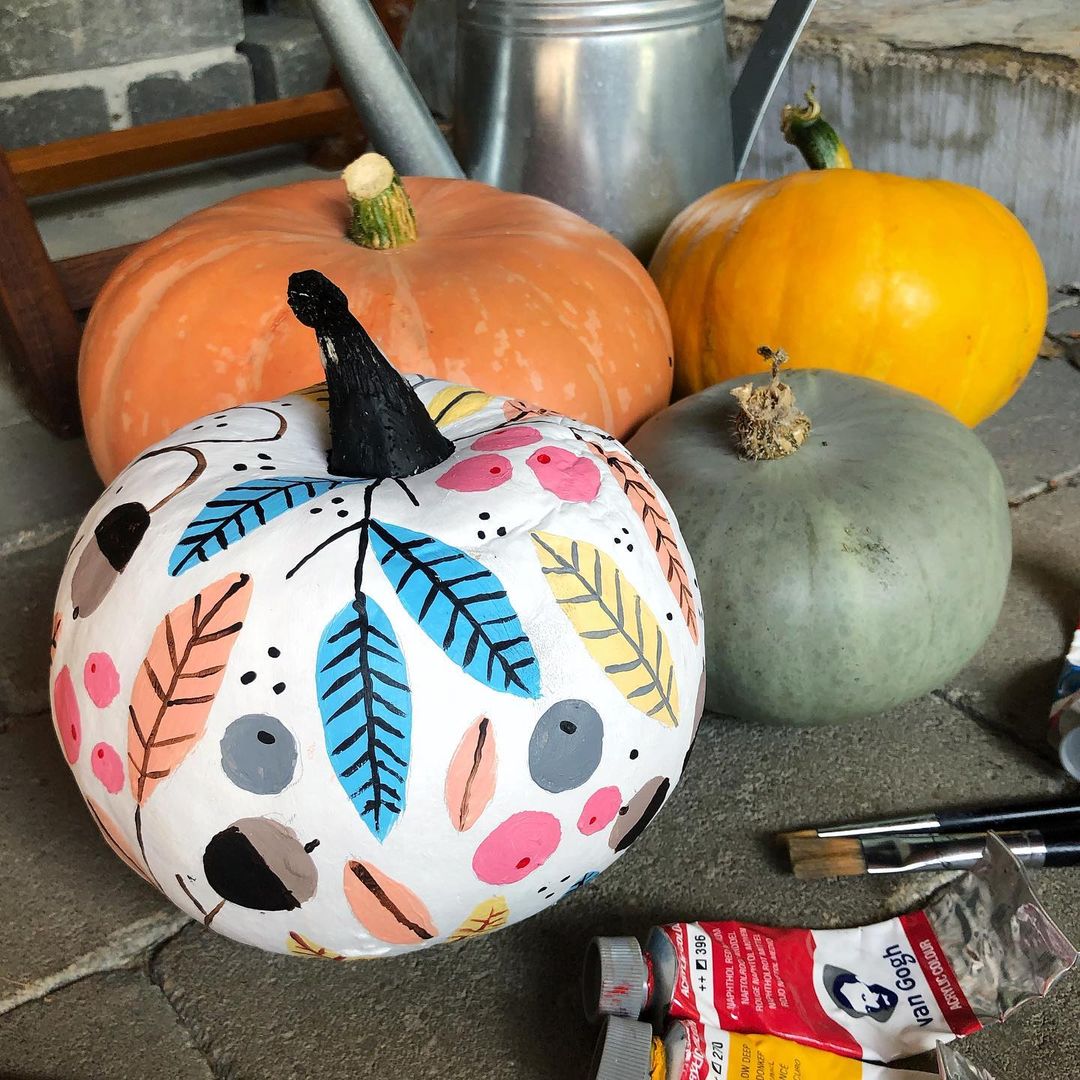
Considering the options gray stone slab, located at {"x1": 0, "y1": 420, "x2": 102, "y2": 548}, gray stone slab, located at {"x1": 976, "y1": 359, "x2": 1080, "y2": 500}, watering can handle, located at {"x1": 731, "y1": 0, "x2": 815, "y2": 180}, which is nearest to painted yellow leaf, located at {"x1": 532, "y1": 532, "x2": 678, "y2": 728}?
gray stone slab, located at {"x1": 976, "y1": 359, "x2": 1080, "y2": 500}

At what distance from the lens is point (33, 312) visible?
4.86 ft

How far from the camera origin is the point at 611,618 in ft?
2.14

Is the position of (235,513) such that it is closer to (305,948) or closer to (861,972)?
(305,948)

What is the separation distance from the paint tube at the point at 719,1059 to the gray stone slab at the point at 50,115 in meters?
1.84

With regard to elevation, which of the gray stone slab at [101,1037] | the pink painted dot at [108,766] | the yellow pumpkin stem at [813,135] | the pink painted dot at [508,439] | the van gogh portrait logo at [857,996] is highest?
the yellow pumpkin stem at [813,135]

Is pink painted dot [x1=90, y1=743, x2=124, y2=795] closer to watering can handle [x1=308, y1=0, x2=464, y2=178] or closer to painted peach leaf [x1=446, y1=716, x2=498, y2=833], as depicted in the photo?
painted peach leaf [x1=446, y1=716, x2=498, y2=833]

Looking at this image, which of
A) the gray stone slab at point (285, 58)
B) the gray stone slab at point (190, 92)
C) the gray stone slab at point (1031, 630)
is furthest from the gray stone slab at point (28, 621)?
the gray stone slab at point (285, 58)

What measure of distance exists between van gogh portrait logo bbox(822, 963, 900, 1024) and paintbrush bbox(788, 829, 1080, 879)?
0.08 meters

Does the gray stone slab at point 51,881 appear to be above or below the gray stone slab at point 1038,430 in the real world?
below

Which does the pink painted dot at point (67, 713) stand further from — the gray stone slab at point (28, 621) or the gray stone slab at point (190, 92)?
the gray stone slab at point (190, 92)

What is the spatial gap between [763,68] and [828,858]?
1.12 m

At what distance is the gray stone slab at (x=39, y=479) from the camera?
4.43ft

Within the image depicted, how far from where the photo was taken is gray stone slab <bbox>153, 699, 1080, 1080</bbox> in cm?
70

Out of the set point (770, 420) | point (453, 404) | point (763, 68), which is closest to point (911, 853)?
point (770, 420)
